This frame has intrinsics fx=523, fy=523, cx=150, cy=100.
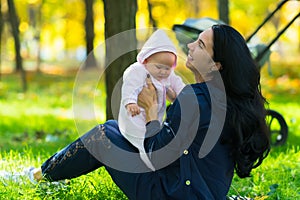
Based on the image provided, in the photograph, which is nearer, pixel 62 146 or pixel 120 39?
pixel 120 39

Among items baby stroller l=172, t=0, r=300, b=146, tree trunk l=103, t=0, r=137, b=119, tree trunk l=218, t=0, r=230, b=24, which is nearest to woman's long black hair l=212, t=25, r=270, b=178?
tree trunk l=103, t=0, r=137, b=119

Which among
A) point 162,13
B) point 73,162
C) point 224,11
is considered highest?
point 224,11

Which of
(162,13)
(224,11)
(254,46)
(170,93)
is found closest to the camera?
(170,93)

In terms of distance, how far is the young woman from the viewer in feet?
7.78

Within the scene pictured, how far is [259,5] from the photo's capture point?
1622 centimetres

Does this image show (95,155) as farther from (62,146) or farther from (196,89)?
(62,146)

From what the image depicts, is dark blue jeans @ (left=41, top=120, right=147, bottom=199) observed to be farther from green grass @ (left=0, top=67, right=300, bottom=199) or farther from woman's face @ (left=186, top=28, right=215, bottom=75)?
woman's face @ (left=186, top=28, right=215, bottom=75)

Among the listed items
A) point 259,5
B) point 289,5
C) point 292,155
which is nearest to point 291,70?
point 259,5

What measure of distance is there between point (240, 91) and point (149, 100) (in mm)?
562

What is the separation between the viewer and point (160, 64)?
2.84 meters

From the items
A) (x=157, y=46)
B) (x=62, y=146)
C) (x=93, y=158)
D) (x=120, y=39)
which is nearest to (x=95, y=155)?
(x=93, y=158)

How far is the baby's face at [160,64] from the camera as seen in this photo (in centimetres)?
280

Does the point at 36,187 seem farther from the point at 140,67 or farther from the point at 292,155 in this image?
the point at 292,155

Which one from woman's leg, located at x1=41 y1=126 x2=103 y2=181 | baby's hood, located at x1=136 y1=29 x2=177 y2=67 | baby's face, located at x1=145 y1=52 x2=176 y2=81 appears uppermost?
baby's hood, located at x1=136 y1=29 x2=177 y2=67
